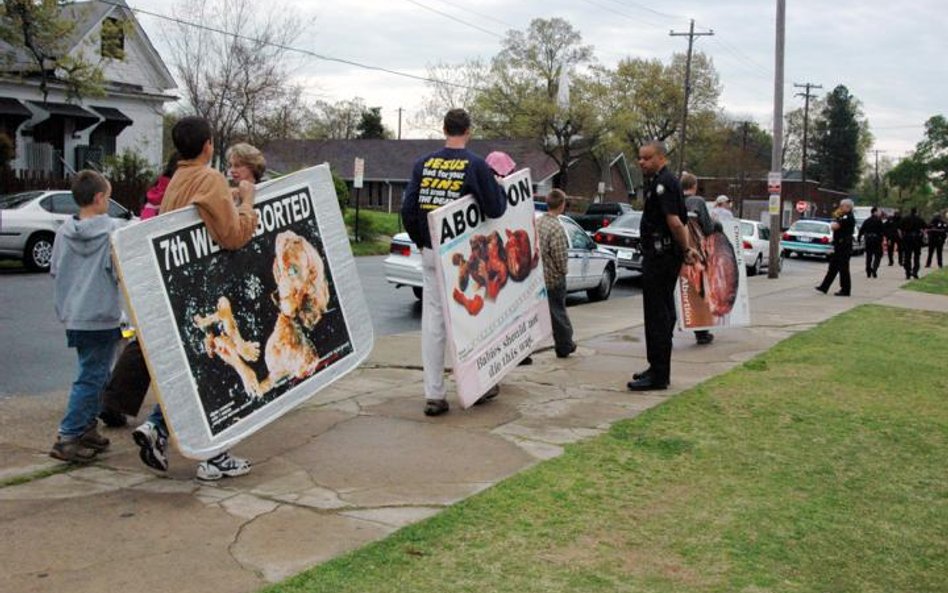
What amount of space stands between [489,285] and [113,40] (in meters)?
28.4

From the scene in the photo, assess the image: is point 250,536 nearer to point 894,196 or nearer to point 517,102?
point 517,102

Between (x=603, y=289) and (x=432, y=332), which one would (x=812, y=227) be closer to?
Answer: (x=603, y=289)

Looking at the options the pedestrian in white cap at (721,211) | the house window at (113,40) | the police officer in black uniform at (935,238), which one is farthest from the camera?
the police officer in black uniform at (935,238)

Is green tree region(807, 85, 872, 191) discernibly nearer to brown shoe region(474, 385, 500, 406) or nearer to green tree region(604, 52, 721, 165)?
green tree region(604, 52, 721, 165)

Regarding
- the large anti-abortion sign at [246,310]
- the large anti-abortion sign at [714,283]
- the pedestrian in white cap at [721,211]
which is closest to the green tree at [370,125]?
the pedestrian in white cap at [721,211]

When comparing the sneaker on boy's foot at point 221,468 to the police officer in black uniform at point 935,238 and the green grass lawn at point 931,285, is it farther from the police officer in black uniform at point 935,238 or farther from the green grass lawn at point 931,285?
the police officer in black uniform at point 935,238

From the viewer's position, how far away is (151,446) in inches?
209

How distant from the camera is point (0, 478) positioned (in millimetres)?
5258

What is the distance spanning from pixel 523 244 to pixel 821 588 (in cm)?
399

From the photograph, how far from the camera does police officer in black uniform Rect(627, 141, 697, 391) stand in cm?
793

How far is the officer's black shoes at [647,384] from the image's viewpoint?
813 cm

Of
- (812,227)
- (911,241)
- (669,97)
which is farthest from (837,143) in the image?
(911,241)

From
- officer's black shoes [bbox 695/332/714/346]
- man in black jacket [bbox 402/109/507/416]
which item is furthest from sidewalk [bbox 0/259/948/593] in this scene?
officer's black shoes [bbox 695/332/714/346]

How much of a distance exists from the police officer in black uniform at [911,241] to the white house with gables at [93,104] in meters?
22.7
